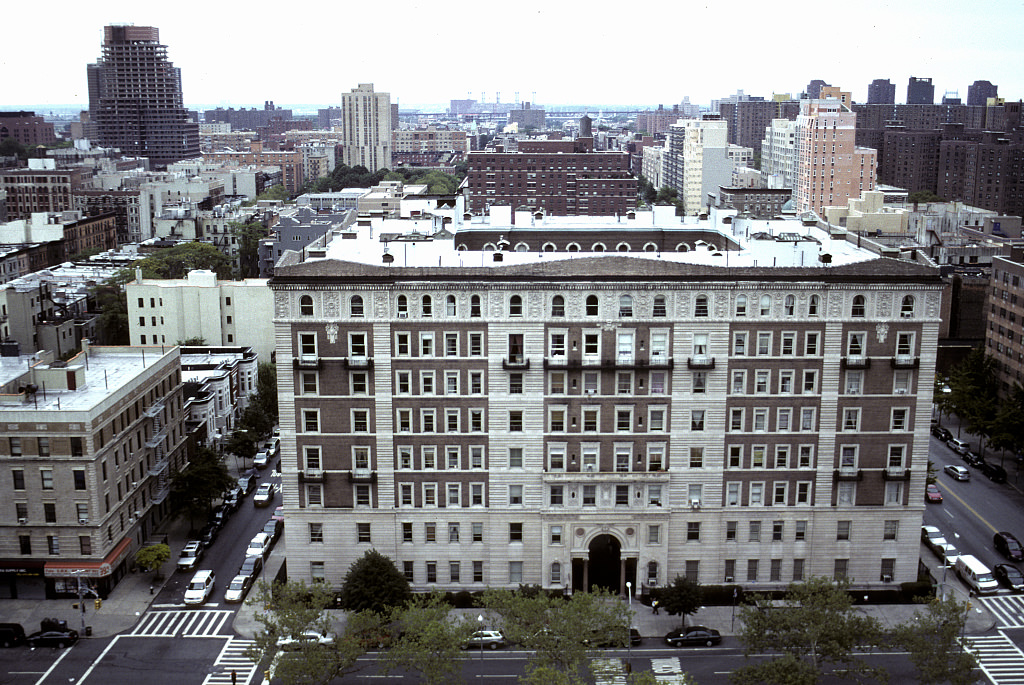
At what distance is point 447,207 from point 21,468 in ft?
170

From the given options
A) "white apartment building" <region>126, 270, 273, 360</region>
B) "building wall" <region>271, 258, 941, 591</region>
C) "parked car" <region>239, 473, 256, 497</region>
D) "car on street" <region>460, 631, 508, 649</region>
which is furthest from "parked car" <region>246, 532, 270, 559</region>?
Result: "white apartment building" <region>126, 270, 273, 360</region>

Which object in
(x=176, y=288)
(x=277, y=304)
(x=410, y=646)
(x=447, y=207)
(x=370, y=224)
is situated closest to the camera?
(x=410, y=646)

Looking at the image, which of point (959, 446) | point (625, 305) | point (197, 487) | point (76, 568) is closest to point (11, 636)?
point (76, 568)

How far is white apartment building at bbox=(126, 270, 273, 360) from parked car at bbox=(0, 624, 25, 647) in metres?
69.6

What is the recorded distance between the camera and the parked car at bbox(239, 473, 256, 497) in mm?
112319

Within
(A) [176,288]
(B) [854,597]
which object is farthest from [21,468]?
(B) [854,597]

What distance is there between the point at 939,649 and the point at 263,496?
69.9 meters

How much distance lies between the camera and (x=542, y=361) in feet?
269

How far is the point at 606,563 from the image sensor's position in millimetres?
88000

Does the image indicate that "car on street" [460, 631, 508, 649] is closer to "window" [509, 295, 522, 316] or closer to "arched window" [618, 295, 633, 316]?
"window" [509, 295, 522, 316]

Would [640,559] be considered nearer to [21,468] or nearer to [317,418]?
[317,418]

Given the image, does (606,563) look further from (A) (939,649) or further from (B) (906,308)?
(B) (906,308)

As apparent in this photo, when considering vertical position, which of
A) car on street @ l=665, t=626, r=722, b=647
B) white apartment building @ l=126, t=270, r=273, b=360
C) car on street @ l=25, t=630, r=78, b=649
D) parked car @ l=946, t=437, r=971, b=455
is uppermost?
white apartment building @ l=126, t=270, r=273, b=360

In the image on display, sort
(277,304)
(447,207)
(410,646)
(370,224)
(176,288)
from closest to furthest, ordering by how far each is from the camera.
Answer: (410,646) → (277,304) → (370,224) → (447,207) → (176,288)
